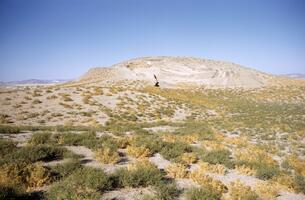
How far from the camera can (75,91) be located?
3544 centimetres

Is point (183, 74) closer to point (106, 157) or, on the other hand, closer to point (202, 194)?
point (106, 157)

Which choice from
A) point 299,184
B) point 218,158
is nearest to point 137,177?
point 218,158

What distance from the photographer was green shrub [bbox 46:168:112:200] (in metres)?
6.81

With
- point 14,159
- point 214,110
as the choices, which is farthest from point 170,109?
point 14,159

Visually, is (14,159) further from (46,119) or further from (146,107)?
(146,107)

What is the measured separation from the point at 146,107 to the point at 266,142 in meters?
17.4

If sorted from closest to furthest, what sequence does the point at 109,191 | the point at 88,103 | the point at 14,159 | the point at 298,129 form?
the point at 109,191 → the point at 14,159 → the point at 298,129 → the point at 88,103

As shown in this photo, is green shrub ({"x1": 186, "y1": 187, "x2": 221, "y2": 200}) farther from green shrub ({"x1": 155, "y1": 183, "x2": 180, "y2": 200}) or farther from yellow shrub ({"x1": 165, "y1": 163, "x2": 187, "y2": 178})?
yellow shrub ({"x1": 165, "y1": 163, "x2": 187, "y2": 178})

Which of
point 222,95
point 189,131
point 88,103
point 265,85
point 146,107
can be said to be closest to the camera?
point 189,131

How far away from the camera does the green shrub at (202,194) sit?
7.59 metres

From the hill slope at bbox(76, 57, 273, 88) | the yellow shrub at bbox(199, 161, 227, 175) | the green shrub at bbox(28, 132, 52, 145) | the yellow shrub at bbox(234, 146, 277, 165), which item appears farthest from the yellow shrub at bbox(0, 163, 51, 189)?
the hill slope at bbox(76, 57, 273, 88)

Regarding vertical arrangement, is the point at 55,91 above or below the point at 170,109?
above

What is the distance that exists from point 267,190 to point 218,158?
3638 millimetres

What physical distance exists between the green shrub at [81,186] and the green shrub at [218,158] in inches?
221
